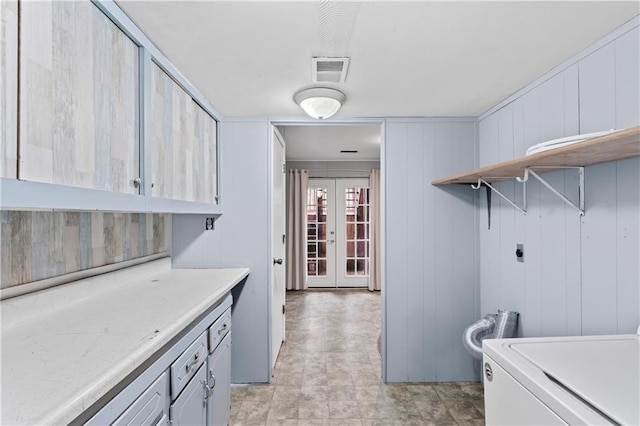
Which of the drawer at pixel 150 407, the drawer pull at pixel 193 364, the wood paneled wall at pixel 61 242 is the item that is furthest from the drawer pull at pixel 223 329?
the wood paneled wall at pixel 61 242

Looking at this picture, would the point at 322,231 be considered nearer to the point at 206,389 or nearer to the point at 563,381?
the point at 206,389

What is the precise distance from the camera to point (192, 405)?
1.45 m

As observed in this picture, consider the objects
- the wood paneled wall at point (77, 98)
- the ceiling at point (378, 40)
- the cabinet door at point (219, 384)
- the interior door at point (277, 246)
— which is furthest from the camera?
the interior door at point (277, 246)

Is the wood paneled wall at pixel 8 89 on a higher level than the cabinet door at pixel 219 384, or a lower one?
higher

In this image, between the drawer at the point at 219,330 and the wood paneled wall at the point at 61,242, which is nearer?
the wood paneled wall at the point at 61,242

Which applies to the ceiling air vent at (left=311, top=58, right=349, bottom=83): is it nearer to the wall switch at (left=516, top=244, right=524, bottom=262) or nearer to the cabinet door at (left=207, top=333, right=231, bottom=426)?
the wall switch at (left=516, top=244, right=524, bottom=262)

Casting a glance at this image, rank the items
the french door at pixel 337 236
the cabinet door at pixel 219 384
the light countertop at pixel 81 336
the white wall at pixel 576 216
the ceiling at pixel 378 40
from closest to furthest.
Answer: the light countertop at pixel 81 336, the ceiling at pixel 378 40, the white wall at pixel 576 216, the cabinet door at pixel 219 384, the french door at pixel 337 236

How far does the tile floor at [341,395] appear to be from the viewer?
2139 millimetres

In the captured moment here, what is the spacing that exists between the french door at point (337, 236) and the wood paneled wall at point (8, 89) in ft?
16.1

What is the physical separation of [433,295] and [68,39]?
261 centimetres

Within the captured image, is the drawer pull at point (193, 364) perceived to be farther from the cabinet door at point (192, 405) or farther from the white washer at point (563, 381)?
the white washer at point (563, 381)

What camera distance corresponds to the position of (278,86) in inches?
76.6

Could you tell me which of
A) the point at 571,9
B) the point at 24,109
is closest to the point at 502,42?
the point at 571,9

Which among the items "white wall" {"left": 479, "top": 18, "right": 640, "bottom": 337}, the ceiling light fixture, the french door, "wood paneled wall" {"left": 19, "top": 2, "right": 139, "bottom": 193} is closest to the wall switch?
"white wall" {"left": 479, "top": 18, "right": 640, "bottom": 337}
